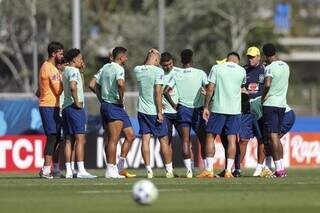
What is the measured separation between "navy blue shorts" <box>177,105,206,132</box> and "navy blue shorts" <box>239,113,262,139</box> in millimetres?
676

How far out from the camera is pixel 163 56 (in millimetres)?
20188

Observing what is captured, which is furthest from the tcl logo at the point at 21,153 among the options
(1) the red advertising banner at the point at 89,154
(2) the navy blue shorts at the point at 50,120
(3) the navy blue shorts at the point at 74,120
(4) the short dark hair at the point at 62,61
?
(3) the navy blue shorts at the point at 74,120

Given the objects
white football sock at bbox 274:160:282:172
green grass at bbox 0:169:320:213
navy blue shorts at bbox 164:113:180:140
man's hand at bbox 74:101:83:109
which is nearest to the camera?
green grass at bbox 0:169:320:213

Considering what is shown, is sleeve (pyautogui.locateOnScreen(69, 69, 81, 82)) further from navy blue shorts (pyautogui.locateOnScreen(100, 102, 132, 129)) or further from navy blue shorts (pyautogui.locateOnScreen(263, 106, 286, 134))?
navy blue shorts (pyautogui.locateOnScreen(263, 106, 286, 134))

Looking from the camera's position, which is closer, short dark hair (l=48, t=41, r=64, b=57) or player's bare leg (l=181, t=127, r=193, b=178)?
short dark hair (l=48, t=41, r=64, b=57)

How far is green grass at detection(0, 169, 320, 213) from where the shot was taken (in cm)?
1313

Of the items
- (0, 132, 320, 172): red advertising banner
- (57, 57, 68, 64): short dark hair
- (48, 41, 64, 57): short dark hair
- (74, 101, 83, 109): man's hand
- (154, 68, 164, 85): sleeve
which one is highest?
(48, 41, 64, 57): short dark hair

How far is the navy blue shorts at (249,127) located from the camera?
66.7 ft

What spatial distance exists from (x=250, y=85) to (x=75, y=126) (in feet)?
10.3

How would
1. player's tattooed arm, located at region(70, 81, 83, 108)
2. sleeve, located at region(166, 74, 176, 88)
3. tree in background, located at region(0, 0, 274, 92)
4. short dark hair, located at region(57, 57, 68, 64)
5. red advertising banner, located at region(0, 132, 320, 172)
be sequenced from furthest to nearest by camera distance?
tree in background, located at region(0, 0, 274, 92), red advertising banner, located at region(0, 132, 320, 172), sleeve, located at region(166, 74, 176, 88), short dark hair, located at region(57, 57, 68, 64), player's tattooed arm, located at region(70, 81, 83, 108)

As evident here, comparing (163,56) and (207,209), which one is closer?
(207,209)

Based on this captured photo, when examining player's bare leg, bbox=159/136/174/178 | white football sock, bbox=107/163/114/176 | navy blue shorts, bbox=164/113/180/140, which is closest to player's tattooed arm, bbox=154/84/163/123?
player's bare leg, bbox=159/136/174/178

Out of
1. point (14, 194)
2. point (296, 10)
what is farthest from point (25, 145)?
point (296, 10)

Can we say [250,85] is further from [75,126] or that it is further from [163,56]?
[75,126]
